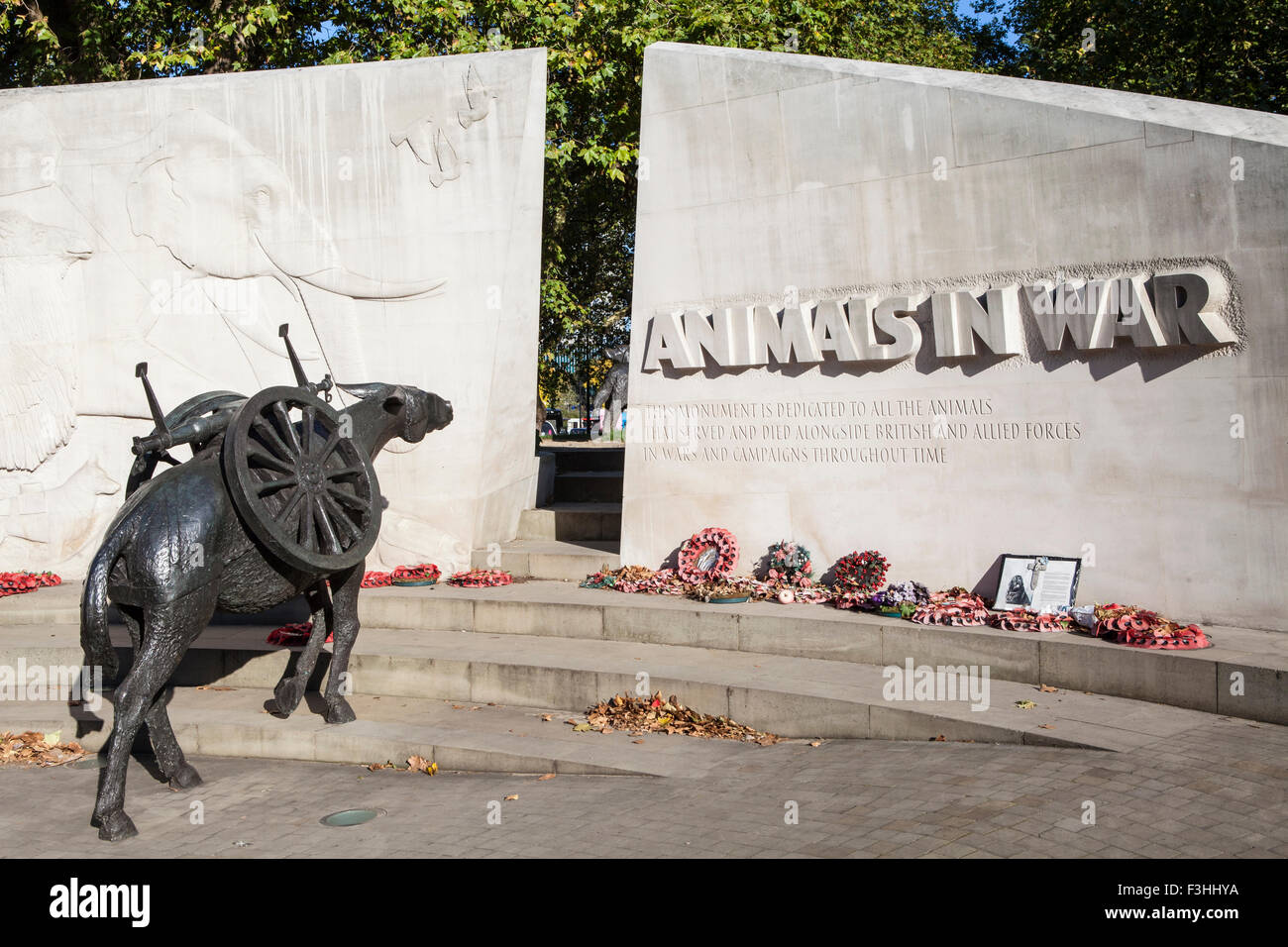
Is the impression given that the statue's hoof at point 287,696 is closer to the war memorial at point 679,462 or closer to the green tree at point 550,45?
the war memorial at point 679,462

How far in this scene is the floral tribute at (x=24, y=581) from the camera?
1292cm

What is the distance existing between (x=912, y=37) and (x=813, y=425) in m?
19.0

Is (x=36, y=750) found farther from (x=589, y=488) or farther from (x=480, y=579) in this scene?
(x=589, y=488)

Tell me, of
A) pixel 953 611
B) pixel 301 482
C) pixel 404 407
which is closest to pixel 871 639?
pixel 953 611

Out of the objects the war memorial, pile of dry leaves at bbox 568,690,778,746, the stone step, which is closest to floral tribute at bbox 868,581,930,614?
the war memorial

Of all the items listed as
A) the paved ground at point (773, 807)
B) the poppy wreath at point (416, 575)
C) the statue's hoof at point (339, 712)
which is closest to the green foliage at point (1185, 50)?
the poppy wreath at point (416, 575)

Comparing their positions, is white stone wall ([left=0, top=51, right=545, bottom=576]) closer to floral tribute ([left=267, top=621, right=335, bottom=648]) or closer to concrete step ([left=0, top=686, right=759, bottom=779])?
floral tribute ([left=267, top=621, right=335, bottom=648])

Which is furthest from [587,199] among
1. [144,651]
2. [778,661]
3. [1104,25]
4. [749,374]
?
[144,651]

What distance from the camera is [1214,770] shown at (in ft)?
22.1

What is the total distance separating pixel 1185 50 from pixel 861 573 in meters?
15.6

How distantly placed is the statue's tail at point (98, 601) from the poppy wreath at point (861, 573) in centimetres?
642

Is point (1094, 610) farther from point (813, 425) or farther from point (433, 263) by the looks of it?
point (433, 263)

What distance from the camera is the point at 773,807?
6.70 m

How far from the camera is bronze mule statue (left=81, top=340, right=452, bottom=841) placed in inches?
273
